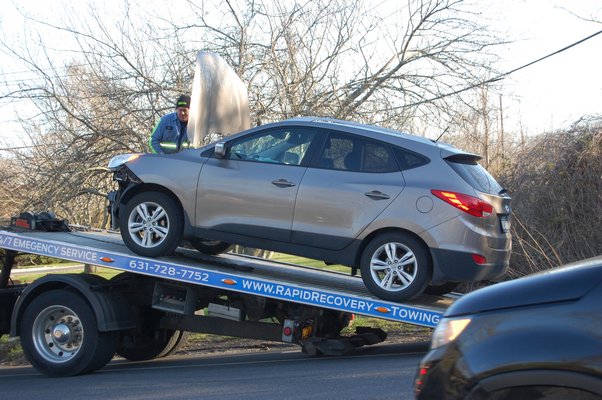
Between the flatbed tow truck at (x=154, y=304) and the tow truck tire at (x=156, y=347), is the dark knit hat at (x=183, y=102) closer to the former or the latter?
the flatbed tow truck at (x=154, y=304)

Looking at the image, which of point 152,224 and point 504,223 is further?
point 152,224

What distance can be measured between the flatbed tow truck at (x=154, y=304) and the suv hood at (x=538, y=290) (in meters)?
3.86

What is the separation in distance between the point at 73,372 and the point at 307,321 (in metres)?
2.48

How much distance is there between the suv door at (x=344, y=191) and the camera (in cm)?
730

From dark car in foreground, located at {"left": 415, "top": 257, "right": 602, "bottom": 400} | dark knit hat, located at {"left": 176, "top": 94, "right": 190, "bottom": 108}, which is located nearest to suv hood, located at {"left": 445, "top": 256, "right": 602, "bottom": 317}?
dark car in foreground, located at {"left": 415, "top": 257, "right": 602, "bottom": 400}

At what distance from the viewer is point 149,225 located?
808 centimetres

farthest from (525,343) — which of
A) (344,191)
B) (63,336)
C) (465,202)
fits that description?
(63,336)

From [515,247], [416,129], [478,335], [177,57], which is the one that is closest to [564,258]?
[515,247]

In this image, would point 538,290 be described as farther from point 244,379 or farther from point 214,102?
point 214,102

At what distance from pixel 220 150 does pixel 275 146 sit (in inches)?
22.4

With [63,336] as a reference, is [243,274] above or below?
above

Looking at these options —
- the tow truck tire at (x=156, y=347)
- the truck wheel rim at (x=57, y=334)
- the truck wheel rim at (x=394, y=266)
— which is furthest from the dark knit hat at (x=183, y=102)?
the truck wheel rim at (x=394, y=266)

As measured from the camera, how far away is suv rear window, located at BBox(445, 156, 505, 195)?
723 centimetres

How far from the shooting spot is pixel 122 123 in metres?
15.3
